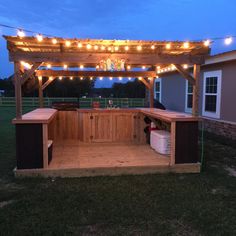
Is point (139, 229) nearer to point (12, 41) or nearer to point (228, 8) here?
point (12, 41)

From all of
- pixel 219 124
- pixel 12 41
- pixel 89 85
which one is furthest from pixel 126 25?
pixel 12 41

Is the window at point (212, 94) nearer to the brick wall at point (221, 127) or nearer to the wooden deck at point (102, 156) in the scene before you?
the brick wall at point (221, 127)

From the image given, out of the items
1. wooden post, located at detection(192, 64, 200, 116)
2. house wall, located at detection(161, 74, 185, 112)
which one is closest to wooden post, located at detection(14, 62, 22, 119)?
wooden post, located at detection(192, 64, 200, 116)

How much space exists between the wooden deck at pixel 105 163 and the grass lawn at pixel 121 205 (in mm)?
207

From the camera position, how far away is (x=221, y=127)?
9.12m

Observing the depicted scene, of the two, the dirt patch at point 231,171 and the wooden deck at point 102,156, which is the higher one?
the wooden deck at point 102,156

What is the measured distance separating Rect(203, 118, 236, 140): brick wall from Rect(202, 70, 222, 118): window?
254mm

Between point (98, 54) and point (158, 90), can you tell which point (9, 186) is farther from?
point (158, 90)

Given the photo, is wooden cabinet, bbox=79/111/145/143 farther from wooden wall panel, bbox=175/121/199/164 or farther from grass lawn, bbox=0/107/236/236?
grass lawn, bbox=0/107/236/236

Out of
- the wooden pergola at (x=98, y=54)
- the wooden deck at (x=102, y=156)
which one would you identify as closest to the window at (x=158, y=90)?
the wooden deck at (x=102, y=156)

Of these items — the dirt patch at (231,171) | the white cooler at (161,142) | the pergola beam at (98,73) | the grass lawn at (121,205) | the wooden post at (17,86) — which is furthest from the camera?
the pergola beam at (98,73)

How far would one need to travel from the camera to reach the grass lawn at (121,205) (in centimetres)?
312

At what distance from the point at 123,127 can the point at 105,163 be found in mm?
2312

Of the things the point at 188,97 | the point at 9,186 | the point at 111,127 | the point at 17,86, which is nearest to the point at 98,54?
the point at 17,86
